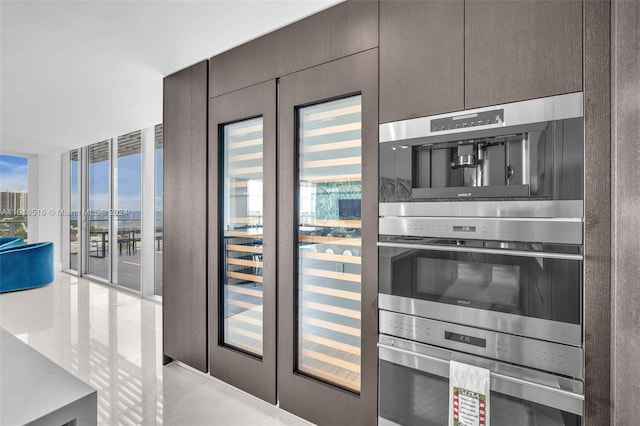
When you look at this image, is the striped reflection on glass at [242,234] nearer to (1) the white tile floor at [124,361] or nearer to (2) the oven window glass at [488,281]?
(1) the white tile floor at [124,361]

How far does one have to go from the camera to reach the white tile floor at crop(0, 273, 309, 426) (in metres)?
2.22

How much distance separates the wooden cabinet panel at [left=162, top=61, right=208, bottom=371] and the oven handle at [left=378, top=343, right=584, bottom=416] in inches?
61.1

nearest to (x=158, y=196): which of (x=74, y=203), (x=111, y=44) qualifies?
(x=111, y=44)

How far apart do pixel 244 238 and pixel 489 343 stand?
1622mm

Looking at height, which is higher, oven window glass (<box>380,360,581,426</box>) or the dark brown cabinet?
the dark brown cabinet

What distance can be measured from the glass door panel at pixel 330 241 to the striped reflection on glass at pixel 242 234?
1.24 feet

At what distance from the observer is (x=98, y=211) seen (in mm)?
6148

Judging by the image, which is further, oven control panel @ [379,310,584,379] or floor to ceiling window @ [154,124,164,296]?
floor to ceiling window @ [154,124,164,296]

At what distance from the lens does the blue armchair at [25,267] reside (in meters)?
5.32

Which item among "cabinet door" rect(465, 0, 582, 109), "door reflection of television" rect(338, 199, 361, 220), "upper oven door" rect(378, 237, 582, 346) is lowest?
"upper oven door" rect(378, 237, 582, 346)

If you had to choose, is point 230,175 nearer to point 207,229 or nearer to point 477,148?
point 207,229

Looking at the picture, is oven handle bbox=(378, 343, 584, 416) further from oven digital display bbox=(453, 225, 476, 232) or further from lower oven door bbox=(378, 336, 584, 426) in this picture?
oven digital display bbox=(453, 225, 476, 232)

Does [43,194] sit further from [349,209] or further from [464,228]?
[464,228]

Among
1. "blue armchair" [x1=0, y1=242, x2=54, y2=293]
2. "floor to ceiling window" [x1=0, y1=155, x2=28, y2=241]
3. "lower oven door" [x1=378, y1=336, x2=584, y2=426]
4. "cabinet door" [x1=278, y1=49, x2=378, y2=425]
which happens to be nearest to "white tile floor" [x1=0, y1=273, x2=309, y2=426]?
"blue armchair" [x1=0, y1=242, x2=54, y2=293]
